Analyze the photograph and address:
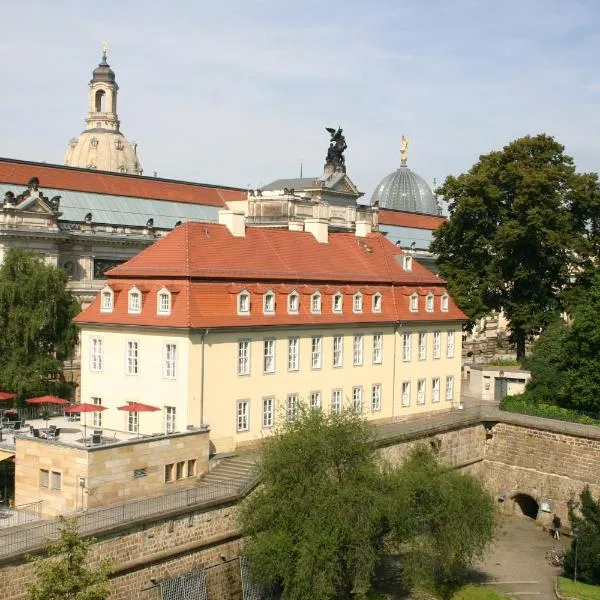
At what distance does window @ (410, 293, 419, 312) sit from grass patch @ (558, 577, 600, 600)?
48.2 feet

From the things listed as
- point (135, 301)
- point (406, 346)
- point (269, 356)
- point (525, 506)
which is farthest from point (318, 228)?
point (525, 506)

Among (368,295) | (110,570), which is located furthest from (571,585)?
(110,570)

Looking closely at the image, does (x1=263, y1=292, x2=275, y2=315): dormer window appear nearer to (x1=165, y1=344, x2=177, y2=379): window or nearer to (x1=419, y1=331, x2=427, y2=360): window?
(x1=165, y1=344, x2=177, y2=379): window

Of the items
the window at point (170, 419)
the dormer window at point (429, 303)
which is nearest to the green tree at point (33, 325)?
the window at point (170, 419)

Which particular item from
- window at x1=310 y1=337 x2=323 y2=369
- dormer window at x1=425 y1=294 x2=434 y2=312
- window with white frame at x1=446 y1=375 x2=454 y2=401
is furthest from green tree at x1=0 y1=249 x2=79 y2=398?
window with white frame at x1=446 y1=375 x2=454 y2=401

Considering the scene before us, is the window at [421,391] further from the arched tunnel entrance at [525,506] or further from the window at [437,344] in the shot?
the arched tunnel entrance at [525,506]

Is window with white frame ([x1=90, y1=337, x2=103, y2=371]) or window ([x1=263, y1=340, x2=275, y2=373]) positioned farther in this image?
window ([x1=263, y1=340, x2=275, y2=373])

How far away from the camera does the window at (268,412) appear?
38.4m

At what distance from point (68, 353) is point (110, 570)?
21.0m

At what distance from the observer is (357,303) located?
43438 millimetres

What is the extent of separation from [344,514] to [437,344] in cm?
2023

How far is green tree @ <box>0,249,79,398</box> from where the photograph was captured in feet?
141

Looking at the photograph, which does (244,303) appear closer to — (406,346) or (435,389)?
(406,346)

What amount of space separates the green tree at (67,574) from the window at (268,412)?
13434 mm
